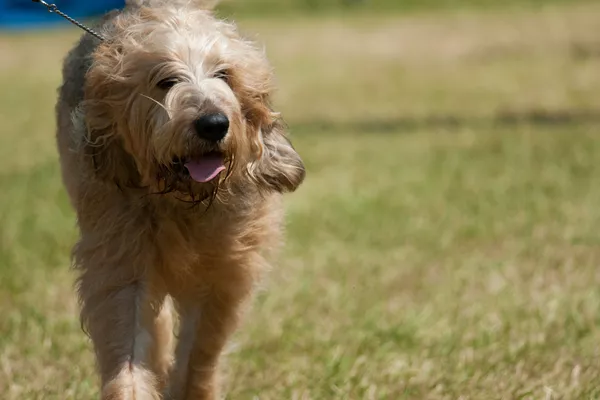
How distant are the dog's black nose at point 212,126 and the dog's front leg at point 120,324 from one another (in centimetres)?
63

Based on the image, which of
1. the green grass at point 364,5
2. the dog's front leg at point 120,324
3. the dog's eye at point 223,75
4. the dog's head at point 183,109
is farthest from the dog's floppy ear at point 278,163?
the green grass at point 364,5

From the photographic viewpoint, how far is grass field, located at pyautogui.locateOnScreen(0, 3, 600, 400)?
4.75 meters

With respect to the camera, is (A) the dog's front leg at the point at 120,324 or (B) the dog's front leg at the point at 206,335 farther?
(B) the dog's front leg at the point at 206,335

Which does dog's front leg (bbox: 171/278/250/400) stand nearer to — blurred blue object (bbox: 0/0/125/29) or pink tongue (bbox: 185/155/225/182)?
pink tongue (bbox: 185/155/225/182)

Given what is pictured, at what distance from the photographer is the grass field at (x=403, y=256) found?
4.75m

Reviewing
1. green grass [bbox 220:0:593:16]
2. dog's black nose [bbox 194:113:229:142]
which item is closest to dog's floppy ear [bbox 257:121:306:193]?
dog's black nose [bbox 194:113:229:142]

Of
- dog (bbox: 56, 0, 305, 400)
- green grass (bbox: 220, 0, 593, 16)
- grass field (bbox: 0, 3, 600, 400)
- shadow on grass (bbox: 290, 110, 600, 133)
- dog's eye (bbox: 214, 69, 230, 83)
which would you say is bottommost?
green grass (bbox: 220, 0, 593, 16)

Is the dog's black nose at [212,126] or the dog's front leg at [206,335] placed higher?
the dog's black nose at [212,126]

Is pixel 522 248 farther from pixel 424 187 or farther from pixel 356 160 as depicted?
pixel 356 160

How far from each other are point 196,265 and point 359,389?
902 mm

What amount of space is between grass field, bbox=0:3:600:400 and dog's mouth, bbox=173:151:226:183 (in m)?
1.16

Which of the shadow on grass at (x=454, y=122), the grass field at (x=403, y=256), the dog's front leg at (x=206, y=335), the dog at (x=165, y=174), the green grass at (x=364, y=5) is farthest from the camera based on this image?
the green grass at (x=364, y=5)

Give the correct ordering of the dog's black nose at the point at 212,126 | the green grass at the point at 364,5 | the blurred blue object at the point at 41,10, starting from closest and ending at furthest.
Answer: the dog's black nose at the point at 212,126 < the blurred blue object at the point at 41,10 < the green grass at the point at 364,5

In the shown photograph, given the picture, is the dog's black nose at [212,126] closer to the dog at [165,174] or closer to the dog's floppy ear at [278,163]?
the dog at [165,174]
